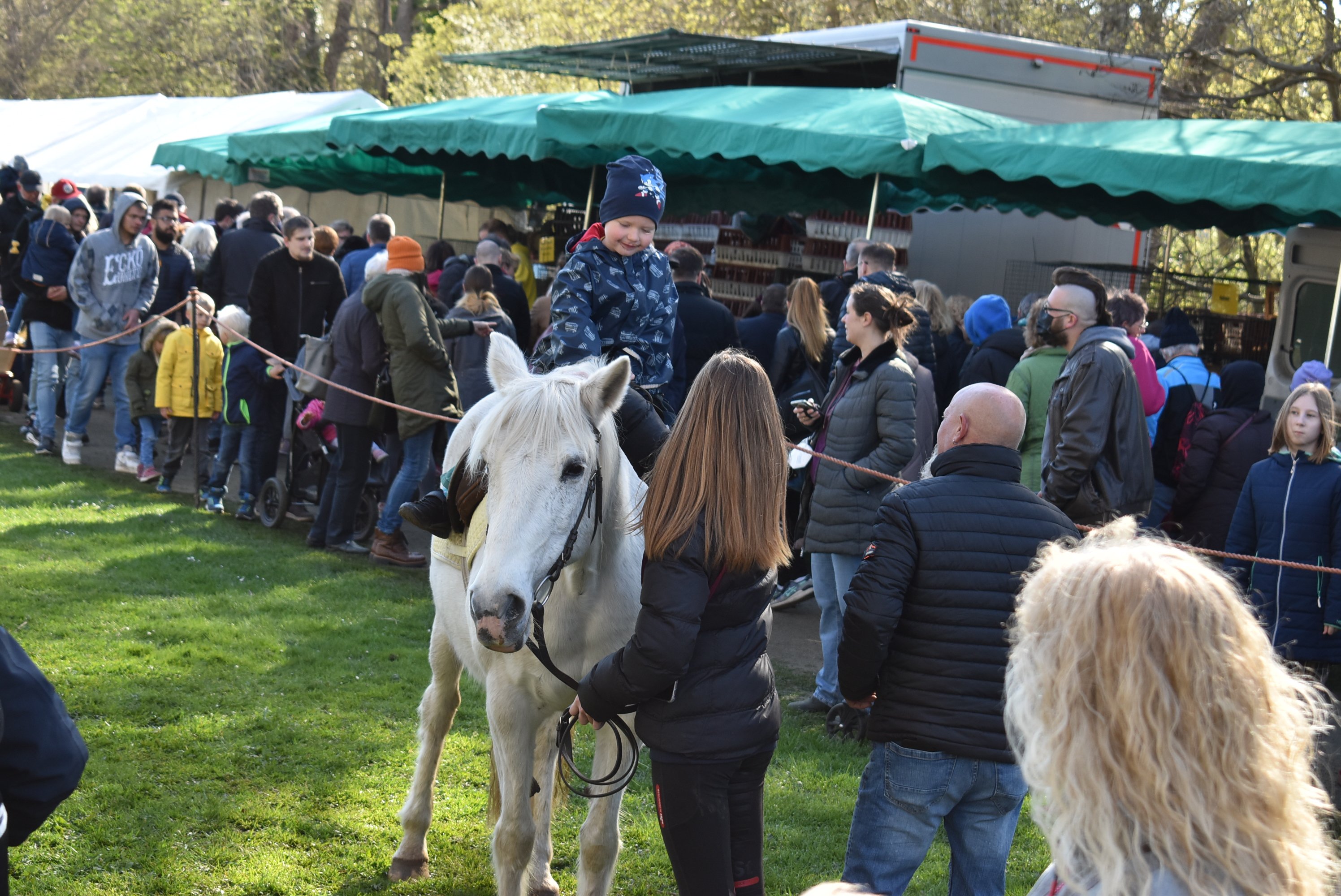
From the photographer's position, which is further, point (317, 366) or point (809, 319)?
point (317, 366)

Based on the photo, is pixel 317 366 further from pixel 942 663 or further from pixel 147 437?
pixel 942 663

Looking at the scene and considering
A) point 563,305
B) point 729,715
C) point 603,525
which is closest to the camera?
point 729,715

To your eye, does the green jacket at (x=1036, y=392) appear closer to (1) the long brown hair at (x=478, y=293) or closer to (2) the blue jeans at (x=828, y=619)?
(2) the blue jeans at (x=828, y=619)

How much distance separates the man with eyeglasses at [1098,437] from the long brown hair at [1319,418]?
0.77m

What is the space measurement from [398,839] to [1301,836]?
370 cm

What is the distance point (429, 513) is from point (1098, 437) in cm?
309

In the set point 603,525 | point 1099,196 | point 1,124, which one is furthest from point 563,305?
point 1,124

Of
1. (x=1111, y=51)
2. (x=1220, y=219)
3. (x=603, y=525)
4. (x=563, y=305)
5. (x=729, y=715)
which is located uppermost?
(x=1111, y=51)

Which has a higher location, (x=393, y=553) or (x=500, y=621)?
(x=500, y=621)

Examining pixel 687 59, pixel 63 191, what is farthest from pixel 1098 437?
pixel 63 191

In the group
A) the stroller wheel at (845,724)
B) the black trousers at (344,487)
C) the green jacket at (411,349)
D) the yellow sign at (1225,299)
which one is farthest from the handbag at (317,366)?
the yellow sign at (1225,299)

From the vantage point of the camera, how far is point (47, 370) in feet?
37.3

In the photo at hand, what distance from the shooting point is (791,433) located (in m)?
7.85

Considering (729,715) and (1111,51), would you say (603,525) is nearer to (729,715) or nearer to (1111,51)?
(729,715)
